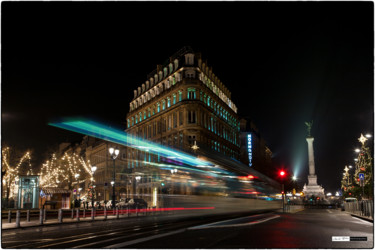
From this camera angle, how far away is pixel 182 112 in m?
74.1

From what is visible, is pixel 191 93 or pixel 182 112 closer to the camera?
pixel 182 112

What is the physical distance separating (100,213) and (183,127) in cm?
4029

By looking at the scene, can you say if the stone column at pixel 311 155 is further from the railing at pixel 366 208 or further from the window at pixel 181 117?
the railing at pixel 366 208

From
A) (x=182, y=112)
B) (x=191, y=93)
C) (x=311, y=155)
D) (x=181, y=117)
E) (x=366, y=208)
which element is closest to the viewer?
(x=366, y=208)

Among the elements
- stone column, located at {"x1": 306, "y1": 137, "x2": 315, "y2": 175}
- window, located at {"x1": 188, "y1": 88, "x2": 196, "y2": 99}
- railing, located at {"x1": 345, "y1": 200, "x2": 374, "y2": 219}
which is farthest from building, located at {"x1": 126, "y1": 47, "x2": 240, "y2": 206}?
railing, located at {"x1": 345, "y1": 200, "x2": 374, "y2": 219}

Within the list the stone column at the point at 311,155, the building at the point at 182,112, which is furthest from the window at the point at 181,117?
the stone column at the point at 311,155

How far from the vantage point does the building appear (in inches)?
2889

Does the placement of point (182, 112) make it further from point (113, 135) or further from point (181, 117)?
point (113, 135)

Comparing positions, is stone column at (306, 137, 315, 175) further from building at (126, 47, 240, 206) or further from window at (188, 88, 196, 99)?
window at (188, 88, 196, 99)

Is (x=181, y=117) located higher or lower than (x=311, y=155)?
higher

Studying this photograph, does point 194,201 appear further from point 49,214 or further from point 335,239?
point 49,214

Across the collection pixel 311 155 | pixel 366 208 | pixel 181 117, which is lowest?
pixel 366 208

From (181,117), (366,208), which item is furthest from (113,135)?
(366,208)

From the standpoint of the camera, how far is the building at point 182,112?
7338cm
